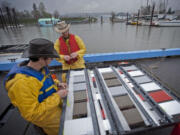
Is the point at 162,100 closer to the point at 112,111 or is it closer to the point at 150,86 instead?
the point at 150,86

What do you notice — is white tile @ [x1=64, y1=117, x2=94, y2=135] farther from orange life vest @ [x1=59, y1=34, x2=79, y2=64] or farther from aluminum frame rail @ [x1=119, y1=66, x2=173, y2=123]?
orange life vest @ [x1=59, y1=34, x2=79, y2=64]

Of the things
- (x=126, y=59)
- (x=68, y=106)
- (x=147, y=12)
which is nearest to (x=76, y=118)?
(x=68, y=106)

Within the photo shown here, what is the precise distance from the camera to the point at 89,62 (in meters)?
3.38

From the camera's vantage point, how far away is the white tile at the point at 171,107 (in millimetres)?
978

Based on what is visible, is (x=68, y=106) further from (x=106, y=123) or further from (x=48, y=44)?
(x=48, y=44)

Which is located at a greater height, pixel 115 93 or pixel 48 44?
pixel 48 44

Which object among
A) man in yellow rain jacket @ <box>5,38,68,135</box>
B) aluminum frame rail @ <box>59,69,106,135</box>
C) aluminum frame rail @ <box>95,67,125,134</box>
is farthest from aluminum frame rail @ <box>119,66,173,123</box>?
man in yellow rain jacket @ <box>5,38,68,135</box>

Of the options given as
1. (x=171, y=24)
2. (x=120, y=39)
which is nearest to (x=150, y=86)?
(x=120, y=39)

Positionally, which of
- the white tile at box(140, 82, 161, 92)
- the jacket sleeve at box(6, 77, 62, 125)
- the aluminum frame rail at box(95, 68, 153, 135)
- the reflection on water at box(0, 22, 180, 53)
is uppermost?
the jacket sleeve at box(6, 77, 62, 125)

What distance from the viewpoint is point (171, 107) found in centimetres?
102

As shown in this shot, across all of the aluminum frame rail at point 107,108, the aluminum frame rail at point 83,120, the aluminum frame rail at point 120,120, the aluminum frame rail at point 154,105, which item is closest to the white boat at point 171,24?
the aluminum frame rail at point 154,105

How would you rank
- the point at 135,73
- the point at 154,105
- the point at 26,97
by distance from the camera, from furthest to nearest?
the point at 135,73
the point at 154,105
the point at 26,97

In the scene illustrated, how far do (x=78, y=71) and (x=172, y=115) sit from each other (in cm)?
127

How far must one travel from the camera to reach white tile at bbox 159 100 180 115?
978mm
